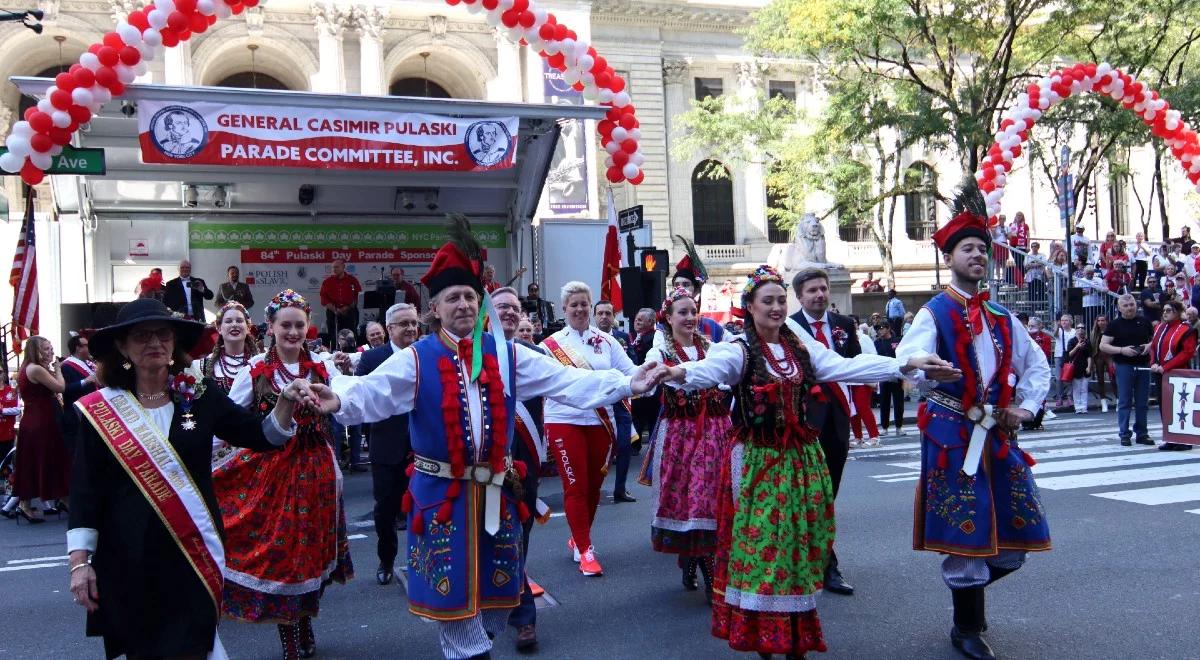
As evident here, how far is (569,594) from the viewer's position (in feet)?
22.1

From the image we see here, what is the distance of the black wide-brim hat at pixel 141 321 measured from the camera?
3.71 m

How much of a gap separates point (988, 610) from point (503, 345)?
11.2 feet

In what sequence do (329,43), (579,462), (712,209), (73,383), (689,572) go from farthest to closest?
(712,209) < (329,43) < (73,383) < (579,462) < (689,572)

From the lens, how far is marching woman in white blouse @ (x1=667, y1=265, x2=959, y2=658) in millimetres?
4531

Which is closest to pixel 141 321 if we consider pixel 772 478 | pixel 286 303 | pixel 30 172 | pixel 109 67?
pixel 286 303

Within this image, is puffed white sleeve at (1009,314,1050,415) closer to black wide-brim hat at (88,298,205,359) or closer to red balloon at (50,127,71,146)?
black wide-brim hat at (88,298,205,359)

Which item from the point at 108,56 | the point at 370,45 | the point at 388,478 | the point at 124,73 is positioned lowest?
the point at 388,478

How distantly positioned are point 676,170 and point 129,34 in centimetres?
3576

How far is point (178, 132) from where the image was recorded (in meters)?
11.8

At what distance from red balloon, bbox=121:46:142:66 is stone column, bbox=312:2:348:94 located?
28.0m

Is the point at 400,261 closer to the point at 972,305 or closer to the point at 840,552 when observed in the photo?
the point at 840,552

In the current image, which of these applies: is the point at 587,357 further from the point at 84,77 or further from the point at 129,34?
the point at 129,34

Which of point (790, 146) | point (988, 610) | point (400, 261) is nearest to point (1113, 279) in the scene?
point (790, 146)

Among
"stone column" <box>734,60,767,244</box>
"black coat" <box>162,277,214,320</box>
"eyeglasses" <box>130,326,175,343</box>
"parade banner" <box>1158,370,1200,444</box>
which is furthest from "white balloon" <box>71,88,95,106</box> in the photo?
"stone column" <box>734,60,767,244</box>
